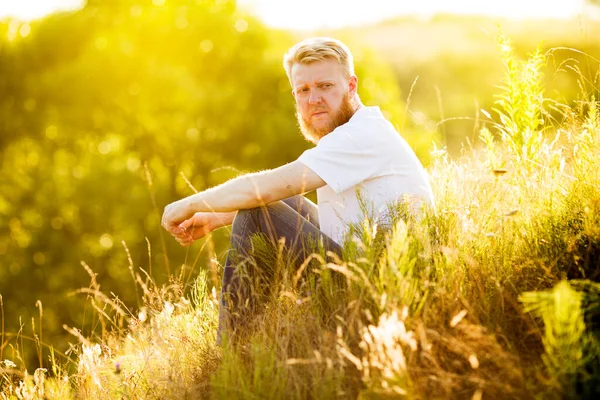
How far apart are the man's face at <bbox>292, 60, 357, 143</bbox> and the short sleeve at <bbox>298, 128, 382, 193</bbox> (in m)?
0.63

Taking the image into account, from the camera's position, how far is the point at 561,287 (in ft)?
7.34

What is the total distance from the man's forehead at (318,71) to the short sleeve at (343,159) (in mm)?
706

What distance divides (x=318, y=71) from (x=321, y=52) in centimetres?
12

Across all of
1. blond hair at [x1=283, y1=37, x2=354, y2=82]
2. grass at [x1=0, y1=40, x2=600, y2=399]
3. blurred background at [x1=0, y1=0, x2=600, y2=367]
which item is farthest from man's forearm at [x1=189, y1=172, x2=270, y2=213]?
blurred background at [x1=0, y1=0, x2=600, y2=367]

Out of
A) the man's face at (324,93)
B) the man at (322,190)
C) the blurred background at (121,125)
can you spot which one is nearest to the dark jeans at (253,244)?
the man at (322,190)

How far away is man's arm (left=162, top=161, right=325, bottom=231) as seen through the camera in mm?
3533

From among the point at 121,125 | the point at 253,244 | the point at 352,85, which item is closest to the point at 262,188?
the point at 253,244

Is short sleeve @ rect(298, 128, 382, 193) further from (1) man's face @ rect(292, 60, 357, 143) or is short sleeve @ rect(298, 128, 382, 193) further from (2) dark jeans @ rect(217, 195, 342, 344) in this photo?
(1) man's face @ rect(292, 60, 357, 143)

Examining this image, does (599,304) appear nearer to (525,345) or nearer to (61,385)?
(525,345)

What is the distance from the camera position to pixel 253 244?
3.52m

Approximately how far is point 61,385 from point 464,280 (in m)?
2.26

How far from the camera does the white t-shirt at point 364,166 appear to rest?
3549mm

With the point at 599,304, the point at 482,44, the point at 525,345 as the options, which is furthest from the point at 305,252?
the point at 482,44

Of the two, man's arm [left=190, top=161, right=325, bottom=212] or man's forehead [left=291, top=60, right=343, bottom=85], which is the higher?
man's forehead [left=291, top=60, right=343, bottom=85]
